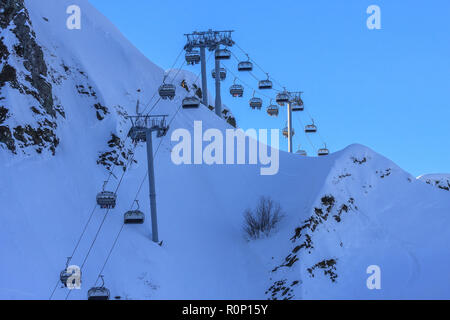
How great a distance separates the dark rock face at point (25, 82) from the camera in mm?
42219

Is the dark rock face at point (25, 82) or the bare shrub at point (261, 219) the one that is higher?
the dark rock face at point (25, 82)

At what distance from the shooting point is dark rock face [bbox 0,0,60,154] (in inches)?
1662

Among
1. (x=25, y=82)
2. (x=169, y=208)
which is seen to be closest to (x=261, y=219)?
(x=169, y=208)

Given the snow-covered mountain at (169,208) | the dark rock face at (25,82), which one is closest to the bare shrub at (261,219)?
the snow-covered mountain at (169,208)

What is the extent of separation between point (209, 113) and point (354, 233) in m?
21.6

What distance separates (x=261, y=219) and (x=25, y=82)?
20.8m

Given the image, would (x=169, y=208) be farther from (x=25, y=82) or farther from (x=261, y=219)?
(x=25, y=82)

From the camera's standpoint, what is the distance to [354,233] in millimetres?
42688

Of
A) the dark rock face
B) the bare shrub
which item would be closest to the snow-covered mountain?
the dark rock face

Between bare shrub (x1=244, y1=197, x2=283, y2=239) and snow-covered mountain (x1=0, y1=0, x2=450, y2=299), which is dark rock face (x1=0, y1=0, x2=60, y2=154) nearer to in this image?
snow-covered mountain (x1=0, y1=0, x2=450, y2=299)

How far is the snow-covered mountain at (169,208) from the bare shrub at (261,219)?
2.58 feet

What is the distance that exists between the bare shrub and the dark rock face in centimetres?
1543

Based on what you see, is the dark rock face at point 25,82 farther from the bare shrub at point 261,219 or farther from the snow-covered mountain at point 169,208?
the bare shrub at point 261,219
